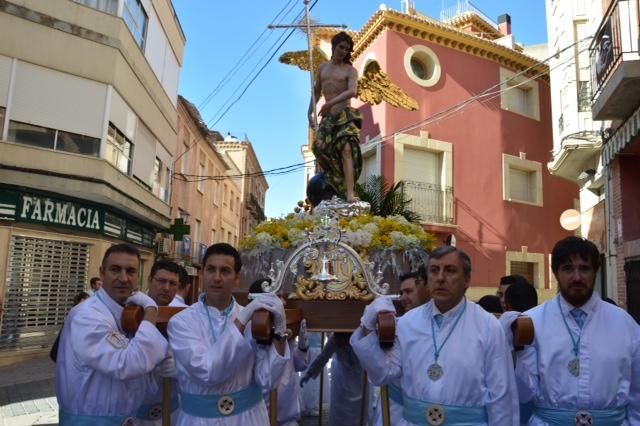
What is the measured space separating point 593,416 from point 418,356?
2.67 ft

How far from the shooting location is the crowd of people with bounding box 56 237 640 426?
7.97 ft

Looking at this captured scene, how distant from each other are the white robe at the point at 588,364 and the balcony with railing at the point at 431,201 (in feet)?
40.2

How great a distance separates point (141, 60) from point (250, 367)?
13272 mm

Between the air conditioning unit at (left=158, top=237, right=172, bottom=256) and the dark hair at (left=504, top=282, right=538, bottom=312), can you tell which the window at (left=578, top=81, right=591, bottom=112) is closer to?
the dark hair at (left=504, top=282, right=538, bottom=312)

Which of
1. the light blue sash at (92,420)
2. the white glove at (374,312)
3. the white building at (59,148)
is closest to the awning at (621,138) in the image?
the white glove at (374,312)

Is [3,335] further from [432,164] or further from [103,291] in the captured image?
[432,164]

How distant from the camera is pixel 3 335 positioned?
10430 millimetres

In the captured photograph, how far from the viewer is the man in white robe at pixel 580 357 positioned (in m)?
2.44

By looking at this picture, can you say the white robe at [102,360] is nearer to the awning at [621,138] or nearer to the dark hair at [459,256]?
the dark hair at [459,256]

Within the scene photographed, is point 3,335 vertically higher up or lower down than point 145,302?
lower down

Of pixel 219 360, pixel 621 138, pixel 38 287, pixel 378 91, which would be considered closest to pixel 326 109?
pixel 378 91

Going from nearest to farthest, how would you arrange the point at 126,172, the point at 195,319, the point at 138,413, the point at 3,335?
the point at 195,319 < the point at 138,413 < the point at 3,335 < the point at 126,172

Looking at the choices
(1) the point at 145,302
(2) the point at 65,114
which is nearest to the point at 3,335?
(2) the point at 65,114

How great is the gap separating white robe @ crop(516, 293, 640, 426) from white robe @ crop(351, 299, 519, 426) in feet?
0.74
